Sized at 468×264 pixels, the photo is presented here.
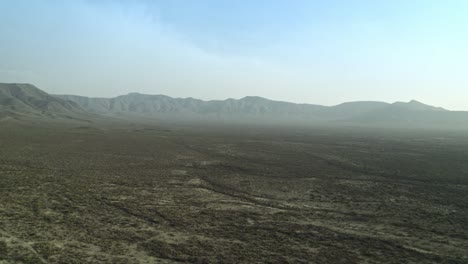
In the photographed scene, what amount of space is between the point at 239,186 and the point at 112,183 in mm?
7828

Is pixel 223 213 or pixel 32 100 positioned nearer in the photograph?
pixel 223 213

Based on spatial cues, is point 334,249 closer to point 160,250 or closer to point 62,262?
point 160,250

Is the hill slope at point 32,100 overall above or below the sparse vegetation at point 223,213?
above

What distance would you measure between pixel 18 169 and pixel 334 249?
71.9 ft

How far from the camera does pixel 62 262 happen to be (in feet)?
33.1

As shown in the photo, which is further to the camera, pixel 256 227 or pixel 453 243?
pixel 256 227

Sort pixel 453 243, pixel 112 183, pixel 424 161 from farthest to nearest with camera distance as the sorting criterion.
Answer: pixel 424 161, pixel 112 183, pixel 453 243

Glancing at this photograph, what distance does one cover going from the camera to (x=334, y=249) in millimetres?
11844

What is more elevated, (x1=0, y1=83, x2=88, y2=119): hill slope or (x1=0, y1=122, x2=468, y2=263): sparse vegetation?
(x1=0, y1=83, x2=88, y2=119): hill slope

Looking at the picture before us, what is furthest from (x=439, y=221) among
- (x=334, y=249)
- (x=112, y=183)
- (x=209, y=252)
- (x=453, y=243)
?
(x=112, y=183)

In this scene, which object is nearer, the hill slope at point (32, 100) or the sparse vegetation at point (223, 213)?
the sparse vegetation at point (223, 213)

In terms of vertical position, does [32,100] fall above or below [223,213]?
above

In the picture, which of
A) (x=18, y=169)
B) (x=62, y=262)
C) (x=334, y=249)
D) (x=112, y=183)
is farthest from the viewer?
(x=18, y=169)

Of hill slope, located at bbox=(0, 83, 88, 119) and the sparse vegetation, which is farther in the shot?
hill slope, located at bbox=(0, 83, 88, 119)
